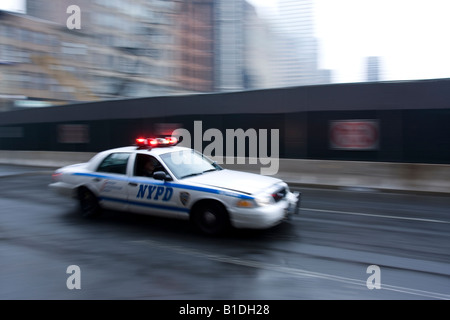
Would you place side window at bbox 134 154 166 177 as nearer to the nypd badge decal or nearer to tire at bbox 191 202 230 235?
the nypd badge decal

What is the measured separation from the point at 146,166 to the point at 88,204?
156cm

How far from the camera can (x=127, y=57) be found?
39.4 metres

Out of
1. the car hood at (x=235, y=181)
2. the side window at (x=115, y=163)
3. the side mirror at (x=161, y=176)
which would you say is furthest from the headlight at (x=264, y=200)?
the side window at (x=115, y=163)

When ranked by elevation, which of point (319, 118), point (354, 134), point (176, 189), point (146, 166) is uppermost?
point (319, 118)

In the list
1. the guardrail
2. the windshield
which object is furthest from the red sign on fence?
the windshield

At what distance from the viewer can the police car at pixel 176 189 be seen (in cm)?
603

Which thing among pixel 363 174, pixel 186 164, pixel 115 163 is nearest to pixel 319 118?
pixel 363 174

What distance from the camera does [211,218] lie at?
625cm

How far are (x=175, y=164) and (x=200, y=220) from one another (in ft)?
3.94

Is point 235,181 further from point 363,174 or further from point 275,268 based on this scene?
point 363,174

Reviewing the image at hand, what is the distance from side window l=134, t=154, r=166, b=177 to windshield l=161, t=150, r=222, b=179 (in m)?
0.17

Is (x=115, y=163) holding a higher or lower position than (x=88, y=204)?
higher

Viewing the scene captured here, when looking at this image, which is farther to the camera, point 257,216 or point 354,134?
point 354,134

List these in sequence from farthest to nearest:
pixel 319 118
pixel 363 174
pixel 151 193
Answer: pixel 319 118 → pixel 363 174 → pixel 151 193
